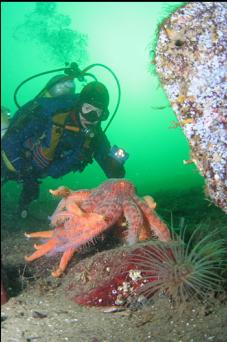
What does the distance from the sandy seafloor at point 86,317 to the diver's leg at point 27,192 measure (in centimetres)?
380

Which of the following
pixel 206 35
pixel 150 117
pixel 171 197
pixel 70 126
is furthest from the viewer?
pixel 150 117

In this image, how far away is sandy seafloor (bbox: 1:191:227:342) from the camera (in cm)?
246

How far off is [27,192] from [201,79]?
19.6ft

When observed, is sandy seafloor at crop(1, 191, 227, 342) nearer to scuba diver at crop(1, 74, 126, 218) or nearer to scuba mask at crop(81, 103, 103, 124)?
scuba diver at crop(1, 74, 126, 218)

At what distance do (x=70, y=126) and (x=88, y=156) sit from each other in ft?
2.96

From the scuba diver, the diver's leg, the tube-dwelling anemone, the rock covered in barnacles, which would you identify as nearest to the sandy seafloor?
the tube-dwelling anemone

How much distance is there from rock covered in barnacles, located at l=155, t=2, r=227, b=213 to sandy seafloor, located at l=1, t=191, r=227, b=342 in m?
1.07

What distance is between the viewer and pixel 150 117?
156m

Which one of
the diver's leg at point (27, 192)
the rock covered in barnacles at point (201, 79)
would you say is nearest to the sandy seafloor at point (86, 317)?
the rock covered in barnacles at point (201, 79)

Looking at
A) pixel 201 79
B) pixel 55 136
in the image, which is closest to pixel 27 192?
pixel 55 136

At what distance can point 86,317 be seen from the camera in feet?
9.38

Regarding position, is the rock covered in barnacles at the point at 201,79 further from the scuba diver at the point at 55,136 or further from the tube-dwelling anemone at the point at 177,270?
the scuba diver at the point at 55,136

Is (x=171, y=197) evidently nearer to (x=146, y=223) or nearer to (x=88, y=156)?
(x=88, y=156)

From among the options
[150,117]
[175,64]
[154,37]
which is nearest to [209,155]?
[175,64]
